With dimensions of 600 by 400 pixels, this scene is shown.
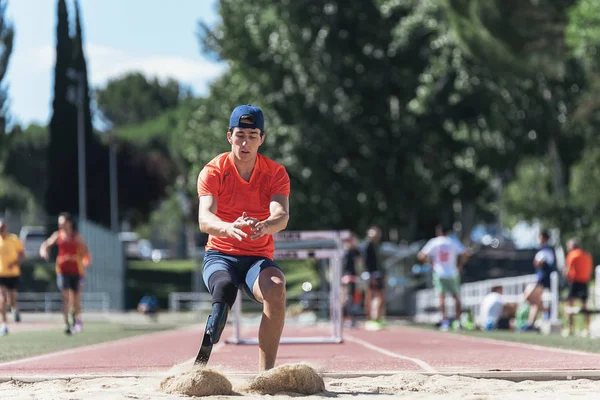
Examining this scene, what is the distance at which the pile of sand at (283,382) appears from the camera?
799 cm

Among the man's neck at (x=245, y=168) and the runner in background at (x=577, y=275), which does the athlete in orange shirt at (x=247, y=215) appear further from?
the runner in background at (x=577, y=275)

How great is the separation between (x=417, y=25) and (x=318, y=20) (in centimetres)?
370

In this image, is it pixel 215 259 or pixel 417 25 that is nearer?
pixel 215 259

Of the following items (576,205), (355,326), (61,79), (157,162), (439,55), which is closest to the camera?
(355,326)

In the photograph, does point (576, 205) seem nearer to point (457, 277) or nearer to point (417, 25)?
point (417, 25)

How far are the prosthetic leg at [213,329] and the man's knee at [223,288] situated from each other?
5 centimetres

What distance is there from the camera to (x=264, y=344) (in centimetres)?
813

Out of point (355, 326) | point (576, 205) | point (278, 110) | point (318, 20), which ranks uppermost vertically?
point (318, 20)

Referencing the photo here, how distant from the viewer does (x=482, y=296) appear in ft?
94.5

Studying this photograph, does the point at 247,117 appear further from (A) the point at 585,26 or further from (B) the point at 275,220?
(A) the point at 585,26

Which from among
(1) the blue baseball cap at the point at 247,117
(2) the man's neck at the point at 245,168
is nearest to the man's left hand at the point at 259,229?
(2) the man's neck at the point at 245,168

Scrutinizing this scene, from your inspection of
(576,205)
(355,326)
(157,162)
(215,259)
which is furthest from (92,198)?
(215,259)

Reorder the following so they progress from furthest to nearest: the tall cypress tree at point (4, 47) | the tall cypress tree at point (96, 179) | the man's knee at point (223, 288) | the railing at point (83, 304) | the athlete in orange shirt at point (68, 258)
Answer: the tall cypress tree at point (96, 179)
the tall cypress tree at point (4, 47)
the railing at point (83, 304)
the athlete in orange shirt at point (68, 258)
the man's knee at point (223, 288)

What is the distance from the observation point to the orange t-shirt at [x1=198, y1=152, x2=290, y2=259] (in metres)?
8.18
